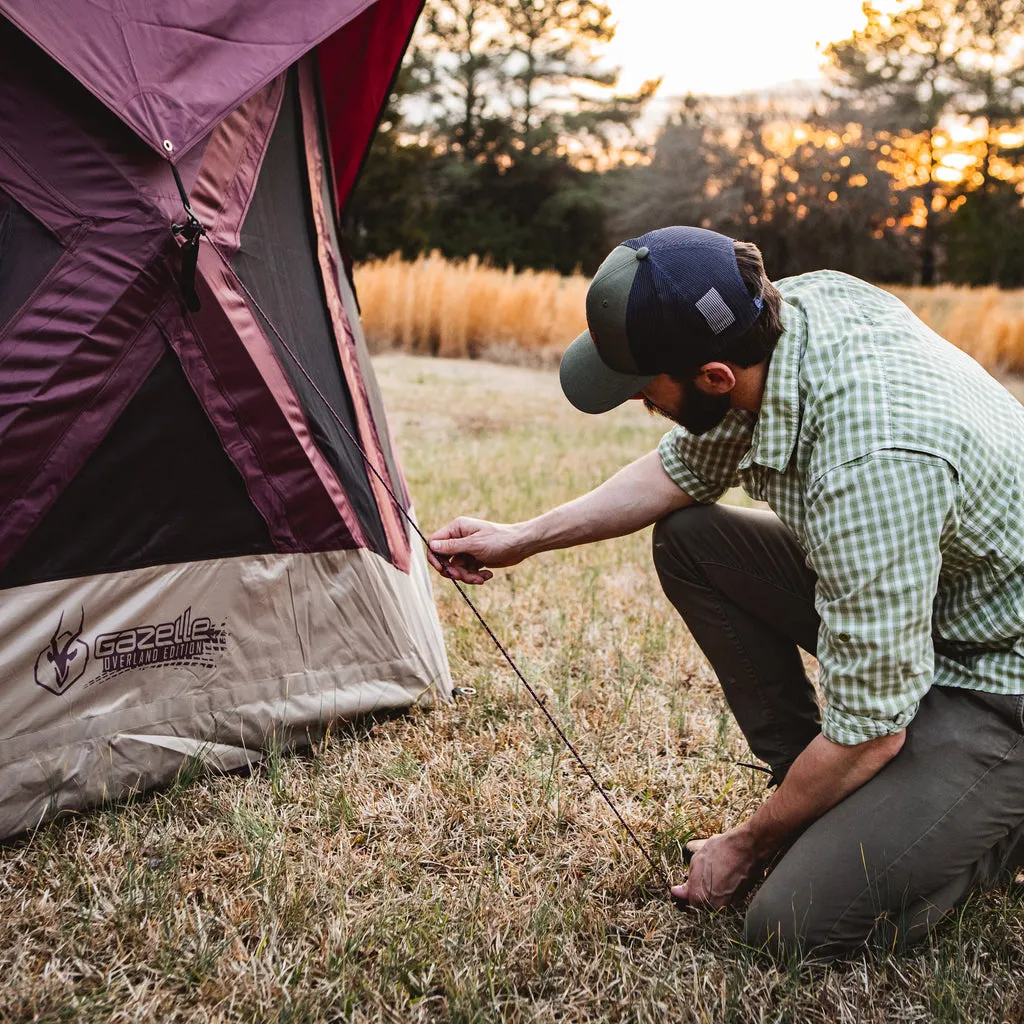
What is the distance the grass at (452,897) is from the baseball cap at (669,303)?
3.40ft

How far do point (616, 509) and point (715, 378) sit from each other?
551 millimetres

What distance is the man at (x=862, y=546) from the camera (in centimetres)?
155

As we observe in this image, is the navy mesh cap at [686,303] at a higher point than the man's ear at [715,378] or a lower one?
higher

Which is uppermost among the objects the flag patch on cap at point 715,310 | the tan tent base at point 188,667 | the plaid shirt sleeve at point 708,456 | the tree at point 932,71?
the tree at point 932,71

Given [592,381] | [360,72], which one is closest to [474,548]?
[592,381]

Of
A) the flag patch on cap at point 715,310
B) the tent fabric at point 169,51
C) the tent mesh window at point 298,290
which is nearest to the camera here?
the flag patch on cap at point 715,310

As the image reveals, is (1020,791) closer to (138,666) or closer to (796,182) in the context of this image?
(138,666)

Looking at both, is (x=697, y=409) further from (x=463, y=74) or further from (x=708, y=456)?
(x=463, y=74)

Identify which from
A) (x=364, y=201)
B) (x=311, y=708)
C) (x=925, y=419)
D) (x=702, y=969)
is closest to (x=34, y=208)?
(x=311, y=708)

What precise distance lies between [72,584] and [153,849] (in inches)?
23.0

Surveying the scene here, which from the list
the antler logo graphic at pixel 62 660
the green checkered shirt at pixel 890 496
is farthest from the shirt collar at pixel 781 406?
the antler logo graphic at pixel 62 660

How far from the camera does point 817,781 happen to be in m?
1.68

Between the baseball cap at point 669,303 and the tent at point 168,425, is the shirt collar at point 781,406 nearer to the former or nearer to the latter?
the baseball cap at point 669,303

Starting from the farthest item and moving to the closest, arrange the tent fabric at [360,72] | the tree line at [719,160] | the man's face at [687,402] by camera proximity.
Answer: the tree line at [719,160], the tent fabric at [360,72], the man's face at [687,402]
